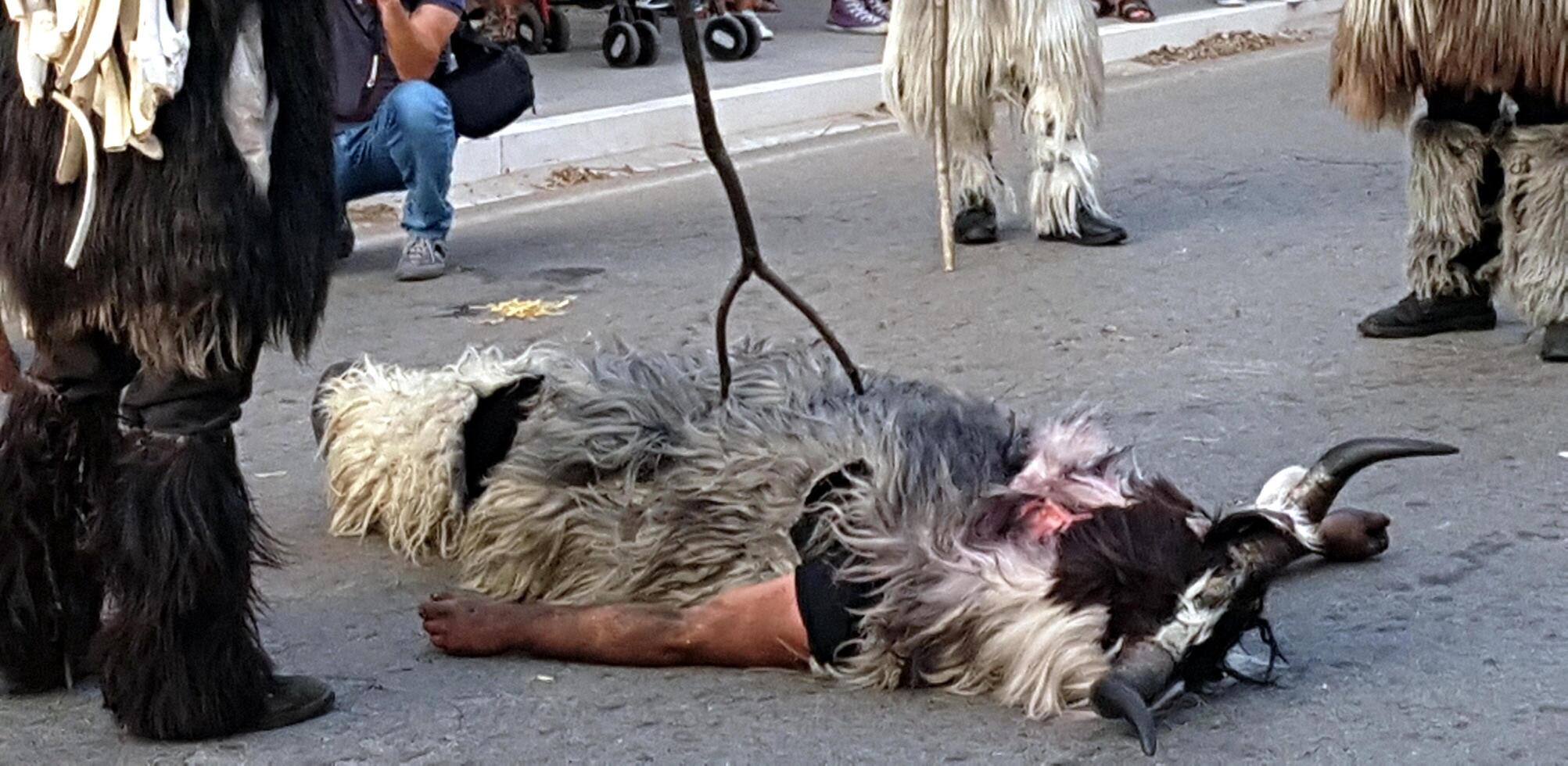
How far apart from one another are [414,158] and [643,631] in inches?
152

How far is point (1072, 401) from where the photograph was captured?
532cm

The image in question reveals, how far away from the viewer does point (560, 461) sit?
380 cm

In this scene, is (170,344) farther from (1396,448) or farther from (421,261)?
(421,261)

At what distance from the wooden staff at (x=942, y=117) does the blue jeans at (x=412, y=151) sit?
1.65 m

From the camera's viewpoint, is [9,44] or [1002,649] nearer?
[9,44]

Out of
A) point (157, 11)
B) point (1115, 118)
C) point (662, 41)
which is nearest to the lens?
point (157, 11)

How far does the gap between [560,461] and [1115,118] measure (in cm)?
675

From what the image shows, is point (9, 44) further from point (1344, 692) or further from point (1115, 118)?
point (1115, 118)

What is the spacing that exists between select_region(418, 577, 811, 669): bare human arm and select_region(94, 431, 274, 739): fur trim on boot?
0.45 m

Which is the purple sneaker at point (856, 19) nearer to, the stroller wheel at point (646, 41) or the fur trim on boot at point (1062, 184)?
the stroller wheel at point (646, 41)

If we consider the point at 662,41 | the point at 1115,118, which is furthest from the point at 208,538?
the point at 662,41

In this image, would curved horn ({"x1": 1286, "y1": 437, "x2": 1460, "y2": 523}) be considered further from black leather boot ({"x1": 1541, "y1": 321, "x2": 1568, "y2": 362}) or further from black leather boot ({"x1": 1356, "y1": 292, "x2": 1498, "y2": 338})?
black leather boot ({"x1": 1356, "y1": 292, "x2": 1498, "y2": 338})

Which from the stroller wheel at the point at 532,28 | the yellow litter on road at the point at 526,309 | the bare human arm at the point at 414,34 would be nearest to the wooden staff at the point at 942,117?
the yellow litter on road at the point at 526,309

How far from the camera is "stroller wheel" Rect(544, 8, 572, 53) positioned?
1178cm
